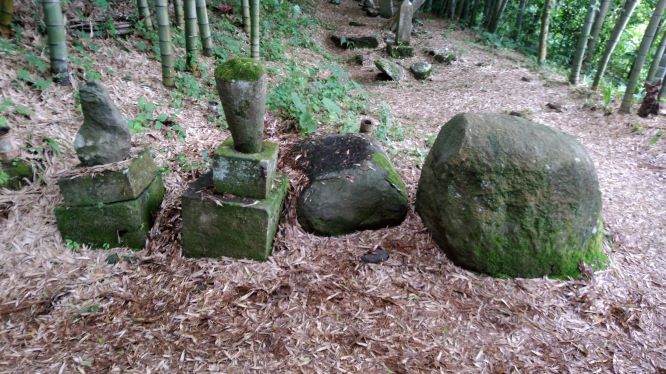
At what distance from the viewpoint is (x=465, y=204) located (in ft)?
9.89

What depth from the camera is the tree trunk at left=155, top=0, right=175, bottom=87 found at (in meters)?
4.32

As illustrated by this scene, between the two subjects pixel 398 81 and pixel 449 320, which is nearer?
pixel 449 320

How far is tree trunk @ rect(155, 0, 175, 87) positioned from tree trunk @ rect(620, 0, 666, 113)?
727 cm

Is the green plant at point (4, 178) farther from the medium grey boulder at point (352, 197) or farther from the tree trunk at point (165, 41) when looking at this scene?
the medium grey boulder at point (352, 197)

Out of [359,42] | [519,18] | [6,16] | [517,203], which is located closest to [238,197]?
[517,203]

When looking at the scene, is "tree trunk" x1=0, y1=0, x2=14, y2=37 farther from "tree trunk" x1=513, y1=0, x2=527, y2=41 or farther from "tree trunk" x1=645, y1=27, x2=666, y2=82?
"tree trunk" x1=513, y1=0, x2=527, y2=41

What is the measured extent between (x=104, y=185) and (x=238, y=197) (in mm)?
985

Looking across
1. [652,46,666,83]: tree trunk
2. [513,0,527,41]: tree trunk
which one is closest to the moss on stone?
[652,46,666,83]: tree trunk

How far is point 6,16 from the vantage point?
4.16 meters

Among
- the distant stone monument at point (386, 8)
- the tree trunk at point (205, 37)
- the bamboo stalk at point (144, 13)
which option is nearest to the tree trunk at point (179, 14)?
the tree trunk at point (205, 37)

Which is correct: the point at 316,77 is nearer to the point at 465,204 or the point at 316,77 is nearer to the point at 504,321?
the point at 465,204

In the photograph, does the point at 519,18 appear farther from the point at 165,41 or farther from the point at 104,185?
the point at 104,185

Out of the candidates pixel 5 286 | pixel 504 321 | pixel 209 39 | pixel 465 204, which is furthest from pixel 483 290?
pixel 209 39

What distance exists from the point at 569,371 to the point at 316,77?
259 inches
